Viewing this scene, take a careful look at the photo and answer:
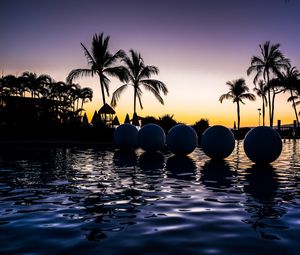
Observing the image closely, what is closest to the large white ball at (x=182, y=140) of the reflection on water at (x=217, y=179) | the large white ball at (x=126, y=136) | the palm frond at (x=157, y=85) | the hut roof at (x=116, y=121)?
the large white ball at (x=126, y=136)

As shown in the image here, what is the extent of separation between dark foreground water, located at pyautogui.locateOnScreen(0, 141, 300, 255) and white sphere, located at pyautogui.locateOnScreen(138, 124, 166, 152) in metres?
9.10

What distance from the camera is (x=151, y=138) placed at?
18.5 m

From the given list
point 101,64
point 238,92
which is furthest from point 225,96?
point 101,64

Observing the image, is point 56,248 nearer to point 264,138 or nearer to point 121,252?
point 121,252

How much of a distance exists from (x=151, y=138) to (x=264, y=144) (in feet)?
24.3

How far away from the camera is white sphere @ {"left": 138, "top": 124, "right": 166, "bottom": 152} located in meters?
18.5

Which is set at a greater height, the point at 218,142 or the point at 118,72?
the point at 118,72

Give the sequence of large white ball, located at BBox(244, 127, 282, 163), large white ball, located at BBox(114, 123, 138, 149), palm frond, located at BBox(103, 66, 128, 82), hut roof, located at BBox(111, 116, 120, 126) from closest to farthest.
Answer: large white ball, located at BBox(244, 127, 282, 163)
large white ball, located at BBox(114, 123, 138, 149)
palm frond, located at BBox(103, 66, 128, 82)
hut roof, located at BBox(111, 116, 120, 126)

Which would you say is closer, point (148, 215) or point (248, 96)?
point (148, 215)

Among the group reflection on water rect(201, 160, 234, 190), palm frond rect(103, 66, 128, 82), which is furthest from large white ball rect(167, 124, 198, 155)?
palm frond rect(103, 66, 128, 82)

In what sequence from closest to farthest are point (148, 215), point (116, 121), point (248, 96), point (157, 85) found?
point (148, 215) → point (157, 85) → point (116, 121) → point (248, 96)

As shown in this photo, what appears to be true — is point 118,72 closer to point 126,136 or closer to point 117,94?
point 117,94

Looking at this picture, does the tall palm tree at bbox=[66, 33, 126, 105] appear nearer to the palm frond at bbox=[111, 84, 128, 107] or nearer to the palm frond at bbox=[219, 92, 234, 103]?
the palm frond at bbox=[111, 84, 128, 107]

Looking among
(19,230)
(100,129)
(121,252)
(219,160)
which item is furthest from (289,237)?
(100,129)
